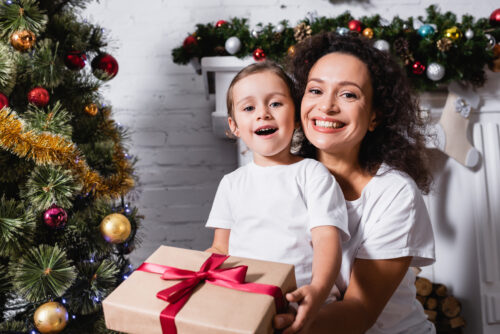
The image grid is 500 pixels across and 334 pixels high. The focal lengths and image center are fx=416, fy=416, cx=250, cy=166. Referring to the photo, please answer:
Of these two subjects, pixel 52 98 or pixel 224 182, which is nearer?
pixel 224 182

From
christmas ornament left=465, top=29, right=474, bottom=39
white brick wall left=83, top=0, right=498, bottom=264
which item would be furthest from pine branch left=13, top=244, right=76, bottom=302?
christmas ornament left=465, top=29, right=474, bottom=39

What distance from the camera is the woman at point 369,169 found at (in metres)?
1.16

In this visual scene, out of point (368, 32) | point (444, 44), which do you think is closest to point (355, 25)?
point (368, 32)

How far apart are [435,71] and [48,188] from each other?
64.1 inches

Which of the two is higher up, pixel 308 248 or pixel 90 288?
pixel 308 248

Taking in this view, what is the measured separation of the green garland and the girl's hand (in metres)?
1.26

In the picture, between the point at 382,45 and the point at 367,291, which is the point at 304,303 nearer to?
the point at 367,291

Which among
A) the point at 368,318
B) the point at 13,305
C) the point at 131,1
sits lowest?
the point at 13,305

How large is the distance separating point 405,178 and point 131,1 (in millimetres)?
1857

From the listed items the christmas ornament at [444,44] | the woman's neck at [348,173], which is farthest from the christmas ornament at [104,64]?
the christmas ornament at [444,44]

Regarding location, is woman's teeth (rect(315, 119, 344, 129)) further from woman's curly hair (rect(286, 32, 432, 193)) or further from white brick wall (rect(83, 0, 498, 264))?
white brick wall (rect(83, 0, 498, 264))

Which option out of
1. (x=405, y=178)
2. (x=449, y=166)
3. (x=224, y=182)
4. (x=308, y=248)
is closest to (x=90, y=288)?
(x=224, y=182)

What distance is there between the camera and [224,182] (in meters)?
1.27

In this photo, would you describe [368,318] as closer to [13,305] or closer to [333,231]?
A: [333,231]
